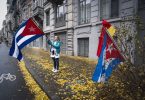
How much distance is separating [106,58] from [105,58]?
0.09ft

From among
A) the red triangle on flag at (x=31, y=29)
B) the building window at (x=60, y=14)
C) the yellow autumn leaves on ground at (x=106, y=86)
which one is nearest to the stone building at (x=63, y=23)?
the building window at (x=60, y=14)

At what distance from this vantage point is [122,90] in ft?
20.9

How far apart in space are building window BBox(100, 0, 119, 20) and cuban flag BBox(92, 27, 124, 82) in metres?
9.90

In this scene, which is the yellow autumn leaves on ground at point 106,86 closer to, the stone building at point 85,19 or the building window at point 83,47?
the stone building at point 85,19

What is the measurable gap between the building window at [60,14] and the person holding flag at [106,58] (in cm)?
1831

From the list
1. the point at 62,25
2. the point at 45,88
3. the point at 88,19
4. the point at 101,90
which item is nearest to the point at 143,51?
the point at 101,90

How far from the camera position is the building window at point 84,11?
18.9 metres

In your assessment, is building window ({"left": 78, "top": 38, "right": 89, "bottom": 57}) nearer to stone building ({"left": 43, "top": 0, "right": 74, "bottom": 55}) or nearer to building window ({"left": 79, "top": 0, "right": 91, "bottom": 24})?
stone building ({"left": 43, "top": 0, "right": 74, "bottom": 55})

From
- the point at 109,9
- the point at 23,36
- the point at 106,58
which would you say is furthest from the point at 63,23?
the point at 106,58

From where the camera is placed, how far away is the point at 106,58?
5.36 m

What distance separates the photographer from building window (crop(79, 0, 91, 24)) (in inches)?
744

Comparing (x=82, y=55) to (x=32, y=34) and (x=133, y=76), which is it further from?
(x=133, y=76)

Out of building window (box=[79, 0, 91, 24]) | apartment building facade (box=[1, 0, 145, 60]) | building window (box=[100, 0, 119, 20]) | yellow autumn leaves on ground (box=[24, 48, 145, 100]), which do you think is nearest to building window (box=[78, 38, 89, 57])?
apartment building facade (box=[1, 0, 145, 60])

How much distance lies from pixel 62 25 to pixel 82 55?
5.37m
